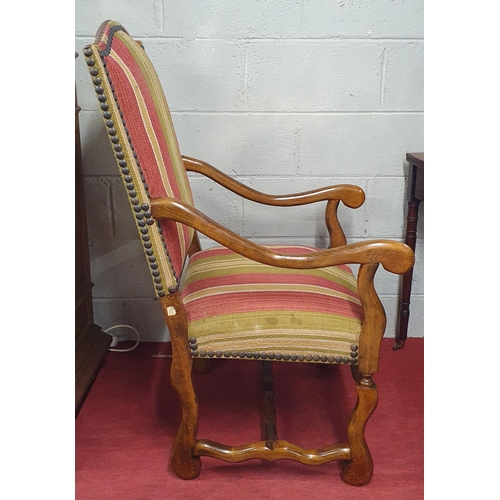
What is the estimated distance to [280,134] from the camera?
2227 millimetres

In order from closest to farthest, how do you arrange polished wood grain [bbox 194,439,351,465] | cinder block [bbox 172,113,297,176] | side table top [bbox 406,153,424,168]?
polished wood grain [bbox 194,439,351,465] → side table top [bbox 406,153,424,168] → cinder block [bbox 172,113,297,176]

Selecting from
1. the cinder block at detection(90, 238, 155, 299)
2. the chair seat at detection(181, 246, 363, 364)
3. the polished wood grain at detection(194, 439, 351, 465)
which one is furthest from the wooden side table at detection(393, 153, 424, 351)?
the cinder block at detection(90, 238, 155, 299)

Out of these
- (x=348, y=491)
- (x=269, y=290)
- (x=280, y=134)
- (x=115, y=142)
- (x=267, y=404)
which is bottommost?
(x=348, y=491)

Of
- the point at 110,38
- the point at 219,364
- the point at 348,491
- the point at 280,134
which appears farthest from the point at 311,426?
the point at 110,38

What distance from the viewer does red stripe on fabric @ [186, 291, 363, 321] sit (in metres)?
1.53

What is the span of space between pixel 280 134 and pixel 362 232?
49cm

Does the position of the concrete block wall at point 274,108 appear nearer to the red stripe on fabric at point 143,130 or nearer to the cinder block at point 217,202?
the cinder block at point 217,202

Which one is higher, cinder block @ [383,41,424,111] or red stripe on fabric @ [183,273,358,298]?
cinder block @ [383,41,424,111]

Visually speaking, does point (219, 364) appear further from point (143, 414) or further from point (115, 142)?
point (115, 142)

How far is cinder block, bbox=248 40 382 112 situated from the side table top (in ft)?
0.75

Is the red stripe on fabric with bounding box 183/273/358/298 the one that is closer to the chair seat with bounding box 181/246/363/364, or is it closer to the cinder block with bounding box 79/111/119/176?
the chair seat with bounding box 181/246/363/364

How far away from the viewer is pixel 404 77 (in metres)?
2.20

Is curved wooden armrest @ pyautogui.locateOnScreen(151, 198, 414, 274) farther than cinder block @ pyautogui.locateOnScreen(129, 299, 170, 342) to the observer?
No

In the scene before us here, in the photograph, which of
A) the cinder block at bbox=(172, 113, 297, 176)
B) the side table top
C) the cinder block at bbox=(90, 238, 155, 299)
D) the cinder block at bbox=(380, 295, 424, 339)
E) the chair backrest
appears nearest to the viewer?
the chair backrest
